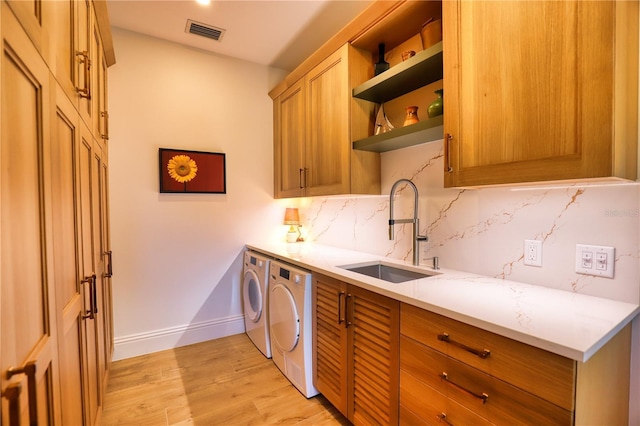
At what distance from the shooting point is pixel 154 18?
7.78ft

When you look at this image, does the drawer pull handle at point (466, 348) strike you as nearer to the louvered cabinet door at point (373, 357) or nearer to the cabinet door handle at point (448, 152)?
the louvered cabinet door at point (373, 357)

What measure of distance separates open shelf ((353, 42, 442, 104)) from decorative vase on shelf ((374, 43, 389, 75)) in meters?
0.17

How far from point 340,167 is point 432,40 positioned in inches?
36.7

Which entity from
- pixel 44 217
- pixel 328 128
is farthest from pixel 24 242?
pixel 328 128

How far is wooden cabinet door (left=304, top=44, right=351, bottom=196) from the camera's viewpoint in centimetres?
214

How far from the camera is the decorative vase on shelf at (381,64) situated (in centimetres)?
209

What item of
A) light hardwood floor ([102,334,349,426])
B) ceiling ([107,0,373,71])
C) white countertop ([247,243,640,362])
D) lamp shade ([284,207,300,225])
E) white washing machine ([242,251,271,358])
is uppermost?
ceiling ([107,0,373,71])

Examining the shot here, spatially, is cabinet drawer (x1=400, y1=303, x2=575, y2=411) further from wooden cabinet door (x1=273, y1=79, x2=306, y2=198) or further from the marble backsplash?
wooden cabinet door (x1=273, y1=79, x2=306, y2=198)

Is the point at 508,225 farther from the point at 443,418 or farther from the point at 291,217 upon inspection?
the point at 291,217

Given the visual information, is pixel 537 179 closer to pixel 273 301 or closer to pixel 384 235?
pixel 384 235

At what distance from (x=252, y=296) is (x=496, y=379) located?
7.06ft

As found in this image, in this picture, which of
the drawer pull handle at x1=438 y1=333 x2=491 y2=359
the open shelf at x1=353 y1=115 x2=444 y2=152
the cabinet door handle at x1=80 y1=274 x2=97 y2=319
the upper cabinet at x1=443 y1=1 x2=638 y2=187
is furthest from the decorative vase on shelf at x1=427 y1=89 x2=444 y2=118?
the cabinet door handle at x1=80 y1=274 x2=97 y2=319

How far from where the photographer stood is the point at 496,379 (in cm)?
100

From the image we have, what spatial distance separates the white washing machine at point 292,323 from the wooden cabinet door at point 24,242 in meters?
1.28
